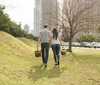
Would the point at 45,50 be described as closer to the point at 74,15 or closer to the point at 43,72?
the point at 43,72

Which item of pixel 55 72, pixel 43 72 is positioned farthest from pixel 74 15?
pixel 43 72

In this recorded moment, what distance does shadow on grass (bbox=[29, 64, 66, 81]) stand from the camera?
394 inches

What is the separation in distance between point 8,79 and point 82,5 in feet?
78.9

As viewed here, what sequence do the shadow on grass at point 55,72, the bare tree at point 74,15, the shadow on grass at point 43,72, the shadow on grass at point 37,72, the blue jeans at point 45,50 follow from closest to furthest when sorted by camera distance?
1. the shadow on grass at point 37,72
2. the shadow on grass at point 43,72
3. the shadow on grass at point 55,72
4. the blue jeans at point 45,50
5. the bare tree at point 74,15

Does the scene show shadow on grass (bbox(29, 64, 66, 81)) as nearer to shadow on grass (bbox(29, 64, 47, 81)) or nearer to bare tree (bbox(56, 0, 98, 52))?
shadow on grass (bbox(29, 64, 47, 81))

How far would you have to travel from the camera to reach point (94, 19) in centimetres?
3206

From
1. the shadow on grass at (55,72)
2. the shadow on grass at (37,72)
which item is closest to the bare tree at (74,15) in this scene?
the shadow on grass at (55,72)

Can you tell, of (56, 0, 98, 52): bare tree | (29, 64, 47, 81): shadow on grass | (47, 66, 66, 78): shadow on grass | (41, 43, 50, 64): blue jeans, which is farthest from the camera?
(56, 0, 98, 52): bare tree

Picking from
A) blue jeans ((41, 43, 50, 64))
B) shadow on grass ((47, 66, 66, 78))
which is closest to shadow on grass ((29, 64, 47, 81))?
shadow on grass ((47, 66, 66, 78))

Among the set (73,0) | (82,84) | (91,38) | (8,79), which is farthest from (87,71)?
(91,38)

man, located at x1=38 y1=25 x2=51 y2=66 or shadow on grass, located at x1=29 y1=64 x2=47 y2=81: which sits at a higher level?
man, located at x1=38 y1=25 x2=51 y2=66

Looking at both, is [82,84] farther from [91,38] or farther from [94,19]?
[91,38]

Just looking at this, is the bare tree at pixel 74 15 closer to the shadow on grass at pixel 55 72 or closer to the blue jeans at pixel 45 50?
the blue jeans at pixel 45 50

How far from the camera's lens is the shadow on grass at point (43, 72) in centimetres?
1002
